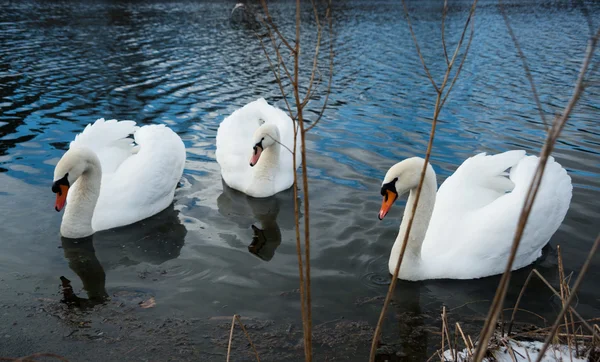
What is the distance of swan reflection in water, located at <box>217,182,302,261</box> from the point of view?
6.48 m

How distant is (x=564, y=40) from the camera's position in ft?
74.9

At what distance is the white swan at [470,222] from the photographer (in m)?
5.22

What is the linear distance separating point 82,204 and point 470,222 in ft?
13.6

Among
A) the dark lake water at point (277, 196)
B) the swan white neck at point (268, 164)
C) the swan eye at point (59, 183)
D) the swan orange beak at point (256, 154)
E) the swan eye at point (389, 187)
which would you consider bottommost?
the dark lake water at point (277, 196)

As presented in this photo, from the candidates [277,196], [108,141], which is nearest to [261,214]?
[277,196]

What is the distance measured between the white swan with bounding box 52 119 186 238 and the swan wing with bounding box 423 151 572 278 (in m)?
3.27

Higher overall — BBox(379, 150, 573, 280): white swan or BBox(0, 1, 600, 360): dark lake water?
BBox(379, 150, 573, 280): white swan

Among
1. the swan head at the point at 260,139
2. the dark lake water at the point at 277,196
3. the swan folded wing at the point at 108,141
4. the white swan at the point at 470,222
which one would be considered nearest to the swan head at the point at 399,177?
the white swan at the point at 470,222

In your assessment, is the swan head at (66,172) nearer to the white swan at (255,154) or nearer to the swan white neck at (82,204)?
the swan white neck at (82,204)

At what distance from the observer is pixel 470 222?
5578 millimetres

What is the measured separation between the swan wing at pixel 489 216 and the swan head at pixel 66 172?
3.72 m

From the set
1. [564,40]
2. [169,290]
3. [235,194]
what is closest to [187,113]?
[235,194]

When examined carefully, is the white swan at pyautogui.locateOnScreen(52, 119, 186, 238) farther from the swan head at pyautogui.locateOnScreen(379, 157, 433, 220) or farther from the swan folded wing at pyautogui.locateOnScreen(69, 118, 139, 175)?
the swan head at pyautogui.locateOnScreen(379, 157, 433, 220)

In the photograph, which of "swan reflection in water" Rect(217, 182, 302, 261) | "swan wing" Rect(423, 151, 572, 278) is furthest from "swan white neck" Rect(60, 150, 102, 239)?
"swan wing" Rect(423, 151, 572, 278)
